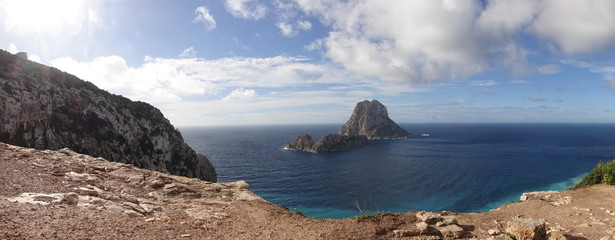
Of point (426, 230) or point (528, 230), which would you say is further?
point (426, 230)

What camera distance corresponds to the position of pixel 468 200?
60438 millimetres

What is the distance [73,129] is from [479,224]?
1915 inches

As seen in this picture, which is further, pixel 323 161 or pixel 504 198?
pixel 323 161

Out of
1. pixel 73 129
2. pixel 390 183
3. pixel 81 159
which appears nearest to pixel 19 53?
pixel 73 129

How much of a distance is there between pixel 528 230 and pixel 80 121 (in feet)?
171

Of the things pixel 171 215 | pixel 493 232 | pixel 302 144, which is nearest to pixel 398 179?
pixel 493 232

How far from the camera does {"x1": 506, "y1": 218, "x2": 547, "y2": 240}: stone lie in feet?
42.5

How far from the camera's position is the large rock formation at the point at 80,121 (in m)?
33.9

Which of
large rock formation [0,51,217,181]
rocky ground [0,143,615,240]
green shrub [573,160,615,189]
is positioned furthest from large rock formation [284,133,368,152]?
rocky ground [0,143,615,240]

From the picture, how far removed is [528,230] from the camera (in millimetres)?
13125

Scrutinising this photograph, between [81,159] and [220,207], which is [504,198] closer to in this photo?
[220,207]

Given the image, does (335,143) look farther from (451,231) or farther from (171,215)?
(171,215)

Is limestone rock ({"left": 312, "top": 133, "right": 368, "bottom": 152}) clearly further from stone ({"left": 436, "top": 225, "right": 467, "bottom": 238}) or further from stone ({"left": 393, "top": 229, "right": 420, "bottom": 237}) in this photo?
stone ({"left": 393, "top": 229, "right": 420, "bottom": 237})

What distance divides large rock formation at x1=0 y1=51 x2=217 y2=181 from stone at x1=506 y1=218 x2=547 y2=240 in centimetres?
4536
